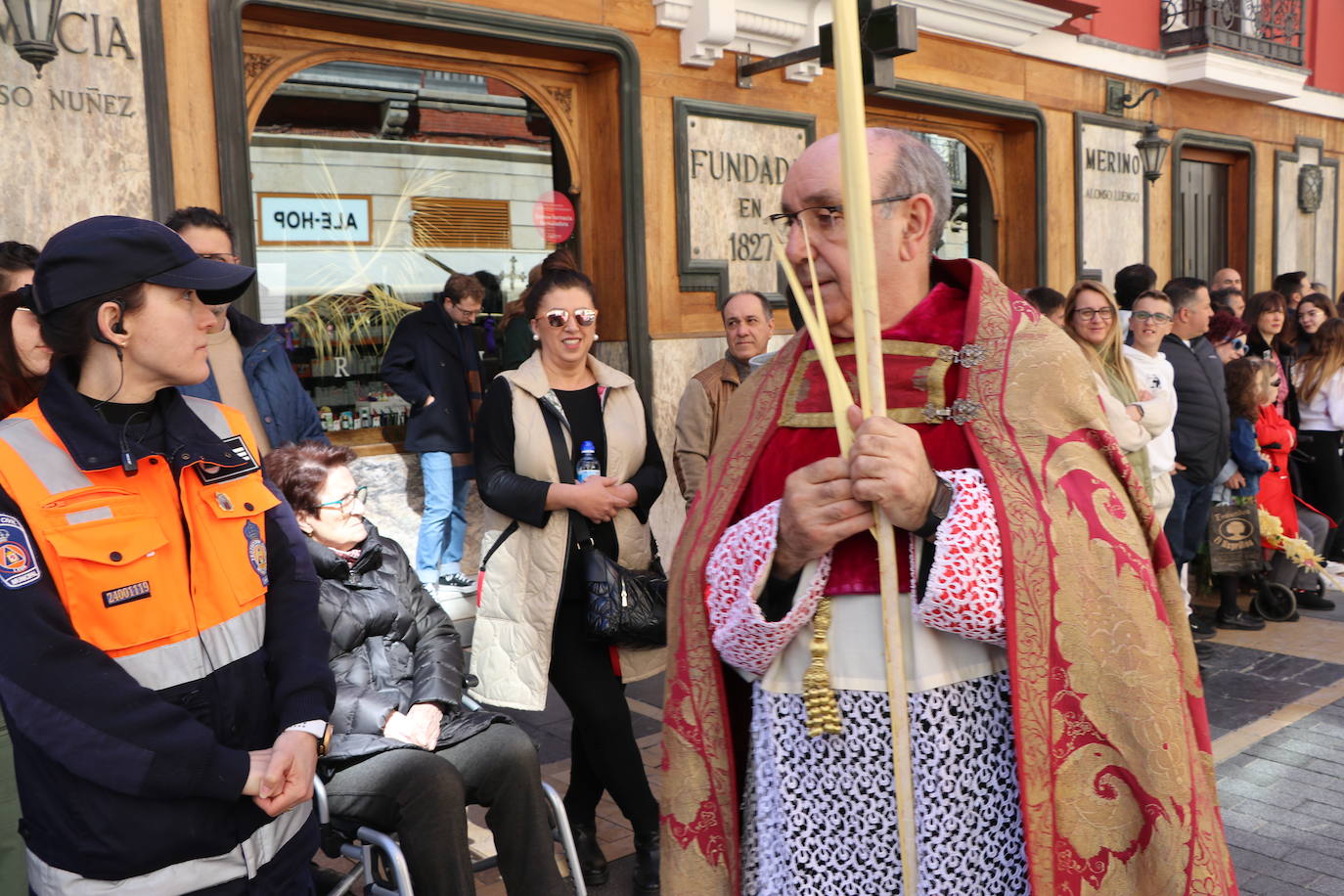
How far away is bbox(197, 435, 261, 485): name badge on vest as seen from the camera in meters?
2.25

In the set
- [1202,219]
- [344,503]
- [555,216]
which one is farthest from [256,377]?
[1202,219]

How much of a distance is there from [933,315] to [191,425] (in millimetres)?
1391

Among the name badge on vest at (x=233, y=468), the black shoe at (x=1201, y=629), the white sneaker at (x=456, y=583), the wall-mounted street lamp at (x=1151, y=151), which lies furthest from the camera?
the wall-mounted street lamp at (x=1151, y=151)

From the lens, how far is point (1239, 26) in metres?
12.6

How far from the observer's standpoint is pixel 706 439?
198 inches

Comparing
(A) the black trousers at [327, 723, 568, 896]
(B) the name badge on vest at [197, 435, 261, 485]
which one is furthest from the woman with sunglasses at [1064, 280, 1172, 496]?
(B) the name badge on vest at [197, 435, 261, 485]

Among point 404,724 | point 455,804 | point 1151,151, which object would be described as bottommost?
point 455,804

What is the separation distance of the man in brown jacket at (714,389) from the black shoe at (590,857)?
146 centimetres

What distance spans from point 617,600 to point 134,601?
5.87ft

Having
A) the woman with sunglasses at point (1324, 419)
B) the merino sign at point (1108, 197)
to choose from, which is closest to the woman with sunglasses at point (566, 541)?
the woman with sunglasses at point (1324, 419)

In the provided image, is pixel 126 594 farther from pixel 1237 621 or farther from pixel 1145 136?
pixel 1145 136

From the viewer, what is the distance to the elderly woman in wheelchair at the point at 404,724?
3.13m

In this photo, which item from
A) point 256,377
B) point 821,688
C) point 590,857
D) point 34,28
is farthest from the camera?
point 34,28

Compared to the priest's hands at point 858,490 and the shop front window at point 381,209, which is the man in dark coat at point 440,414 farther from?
the priest's hands at point 858,490
